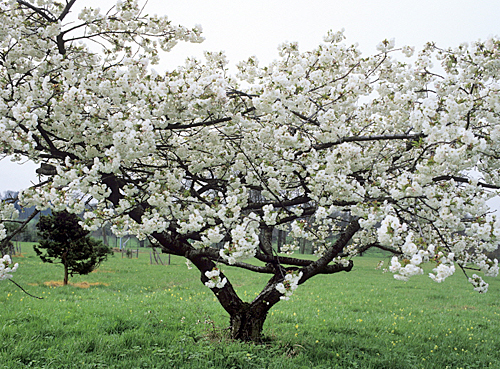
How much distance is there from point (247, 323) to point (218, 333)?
0.69 metres

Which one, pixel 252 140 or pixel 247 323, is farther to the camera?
pixel 247 323

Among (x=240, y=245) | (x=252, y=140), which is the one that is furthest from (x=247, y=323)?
(x=252, y=140)

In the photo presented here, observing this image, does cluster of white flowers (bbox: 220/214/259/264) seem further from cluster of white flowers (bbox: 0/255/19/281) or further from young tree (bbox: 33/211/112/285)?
young tree (bbox: 33/211/112/285)

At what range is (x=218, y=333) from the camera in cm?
608

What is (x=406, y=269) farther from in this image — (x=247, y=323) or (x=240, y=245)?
(x=247, y=323)

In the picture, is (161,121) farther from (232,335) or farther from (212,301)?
(212,301)

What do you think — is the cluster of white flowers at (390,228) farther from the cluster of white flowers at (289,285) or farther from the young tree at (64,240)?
the young tree at (64,240)

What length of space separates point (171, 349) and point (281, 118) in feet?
13.0

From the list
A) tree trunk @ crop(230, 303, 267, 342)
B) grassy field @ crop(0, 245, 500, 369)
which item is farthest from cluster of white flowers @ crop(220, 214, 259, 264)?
tree trunk @ crop(230, 303, 267, 342)

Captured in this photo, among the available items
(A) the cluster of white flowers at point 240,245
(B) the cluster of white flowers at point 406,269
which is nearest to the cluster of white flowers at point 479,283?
(B) the cluster of white flowers at point 406,269

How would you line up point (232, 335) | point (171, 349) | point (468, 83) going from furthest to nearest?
point (232, 335), point (171, 349), point (468, 83)

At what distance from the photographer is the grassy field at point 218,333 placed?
16.6 feet

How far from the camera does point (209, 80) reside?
4164 millimetres

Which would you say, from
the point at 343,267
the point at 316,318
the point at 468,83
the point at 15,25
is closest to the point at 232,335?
the point at 343,267
